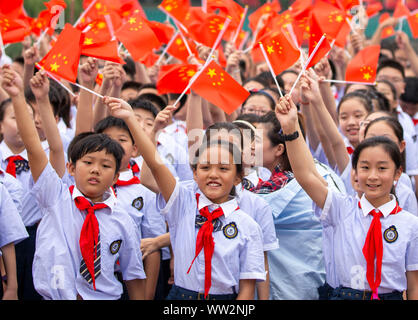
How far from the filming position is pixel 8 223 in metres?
3.13

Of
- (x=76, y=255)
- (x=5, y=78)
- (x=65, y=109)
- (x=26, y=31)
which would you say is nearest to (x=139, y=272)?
(x=76, y=255)

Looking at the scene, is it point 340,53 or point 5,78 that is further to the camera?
point 340,53

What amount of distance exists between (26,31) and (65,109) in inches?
33.1

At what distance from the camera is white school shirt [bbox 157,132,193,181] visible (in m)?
4.20

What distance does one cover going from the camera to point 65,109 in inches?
172

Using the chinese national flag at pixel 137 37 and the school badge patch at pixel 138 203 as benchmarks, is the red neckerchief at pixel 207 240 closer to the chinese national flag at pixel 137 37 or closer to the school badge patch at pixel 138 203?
the school badge patch at pixel 138 203

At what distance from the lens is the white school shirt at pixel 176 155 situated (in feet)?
13.8

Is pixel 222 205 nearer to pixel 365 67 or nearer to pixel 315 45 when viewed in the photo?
pixel 315 45

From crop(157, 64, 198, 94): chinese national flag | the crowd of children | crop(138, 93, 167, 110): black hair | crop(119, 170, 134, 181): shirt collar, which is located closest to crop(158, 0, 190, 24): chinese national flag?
crop(138, 93, 167, 110): black hair

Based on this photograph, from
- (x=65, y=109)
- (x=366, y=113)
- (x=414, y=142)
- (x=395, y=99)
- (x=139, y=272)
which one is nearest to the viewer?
(x=139, y=272)

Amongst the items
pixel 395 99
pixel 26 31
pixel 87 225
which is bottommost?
pixel 87 225

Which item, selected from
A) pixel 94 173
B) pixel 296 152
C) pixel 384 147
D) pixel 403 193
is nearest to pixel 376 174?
pixel 384 147

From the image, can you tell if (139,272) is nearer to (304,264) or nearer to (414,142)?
(304,264)

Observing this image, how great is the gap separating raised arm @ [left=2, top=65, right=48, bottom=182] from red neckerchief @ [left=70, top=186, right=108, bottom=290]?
268 millimetres
